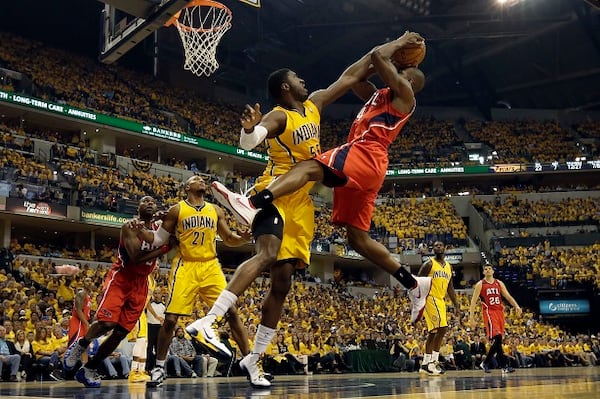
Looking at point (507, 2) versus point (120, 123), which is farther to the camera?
point (507, 2)

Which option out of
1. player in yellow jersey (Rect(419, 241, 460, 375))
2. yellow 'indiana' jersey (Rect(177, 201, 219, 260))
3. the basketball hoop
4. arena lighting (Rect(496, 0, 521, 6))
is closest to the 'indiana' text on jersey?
yellow 'indiana' jersey (Rect(177, 201, 219, 260))

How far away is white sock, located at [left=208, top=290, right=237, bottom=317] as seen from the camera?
4.53 m

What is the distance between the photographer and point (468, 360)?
17.2 meters

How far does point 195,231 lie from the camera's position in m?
6.80

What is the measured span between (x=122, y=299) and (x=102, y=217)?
16.3 metres

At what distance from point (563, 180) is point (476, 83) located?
8715 mm

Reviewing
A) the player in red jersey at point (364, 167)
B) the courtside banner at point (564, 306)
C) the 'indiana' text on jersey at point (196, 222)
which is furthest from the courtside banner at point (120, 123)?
the player in red jersey at point (364, 167)

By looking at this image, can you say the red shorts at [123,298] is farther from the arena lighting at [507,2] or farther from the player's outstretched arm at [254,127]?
the arena lighting at [507,2]

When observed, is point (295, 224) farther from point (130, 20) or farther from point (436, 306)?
point (130, 20)

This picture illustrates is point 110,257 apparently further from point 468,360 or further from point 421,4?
point 421,4

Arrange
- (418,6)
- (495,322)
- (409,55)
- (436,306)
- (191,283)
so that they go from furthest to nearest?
1. (418,6)
2. (495,322)
3. (436,306)
4. (191,283)
5. (409,55)

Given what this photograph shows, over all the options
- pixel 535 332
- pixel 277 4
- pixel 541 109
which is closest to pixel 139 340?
pixel 535 332

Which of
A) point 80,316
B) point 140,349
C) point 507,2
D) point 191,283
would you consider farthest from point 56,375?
point 507,2

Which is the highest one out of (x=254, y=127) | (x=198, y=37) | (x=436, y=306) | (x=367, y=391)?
(x=198, y=37)
